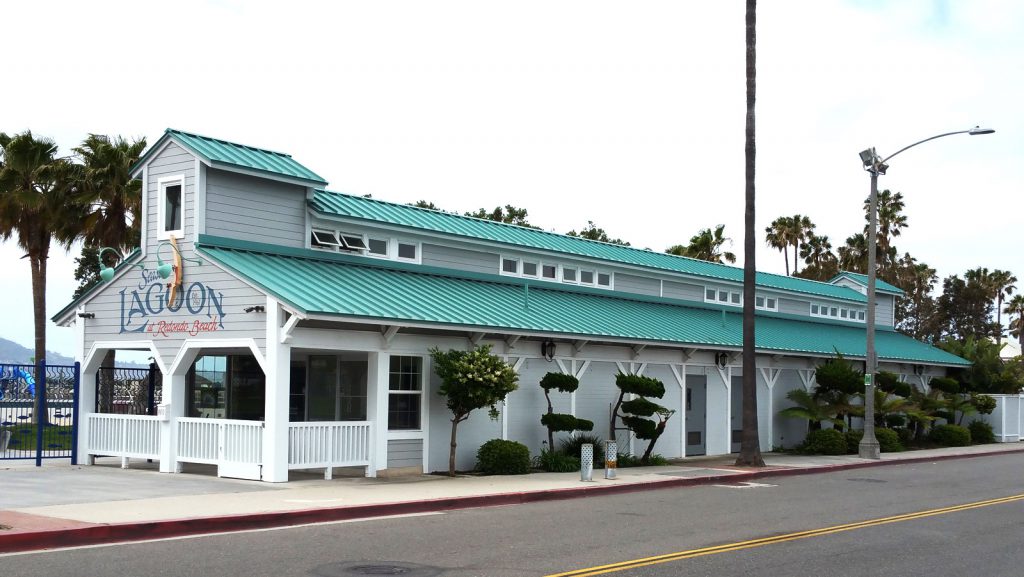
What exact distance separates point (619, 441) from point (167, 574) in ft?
56.7

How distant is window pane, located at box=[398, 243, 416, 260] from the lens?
24.1 meters

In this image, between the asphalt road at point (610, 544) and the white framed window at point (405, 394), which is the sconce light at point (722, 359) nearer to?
the asphalt road at point (610, 544)

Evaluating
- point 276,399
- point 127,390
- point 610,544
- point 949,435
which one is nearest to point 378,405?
point 276,399

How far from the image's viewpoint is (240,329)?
757 inches

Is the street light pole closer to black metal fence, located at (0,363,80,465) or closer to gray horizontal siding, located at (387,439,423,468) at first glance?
gray horizontal siding, located at (387,439,423,468)

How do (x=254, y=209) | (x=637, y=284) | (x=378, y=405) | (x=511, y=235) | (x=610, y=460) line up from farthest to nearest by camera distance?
1. (x=637, y=284)
2. (x=511, y=235)
3. (x=610, y=460)
4. (x=254, y=209)
5. (x=378, y=405)

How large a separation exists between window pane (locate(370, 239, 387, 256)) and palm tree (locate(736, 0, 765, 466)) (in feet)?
29.4

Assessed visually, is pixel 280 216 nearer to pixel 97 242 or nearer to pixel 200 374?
pixel 200 374

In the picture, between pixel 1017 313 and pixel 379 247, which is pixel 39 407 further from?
pixel 1017 313

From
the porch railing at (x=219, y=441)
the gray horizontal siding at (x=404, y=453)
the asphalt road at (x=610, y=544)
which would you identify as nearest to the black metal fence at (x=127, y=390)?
the porch railing at (x=219, y=441)

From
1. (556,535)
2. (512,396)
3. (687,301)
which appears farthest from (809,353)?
(556,535)

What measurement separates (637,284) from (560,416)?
374 inches

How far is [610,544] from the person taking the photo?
12.7m

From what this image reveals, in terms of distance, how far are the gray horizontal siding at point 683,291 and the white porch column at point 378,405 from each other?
1445 centimetres
